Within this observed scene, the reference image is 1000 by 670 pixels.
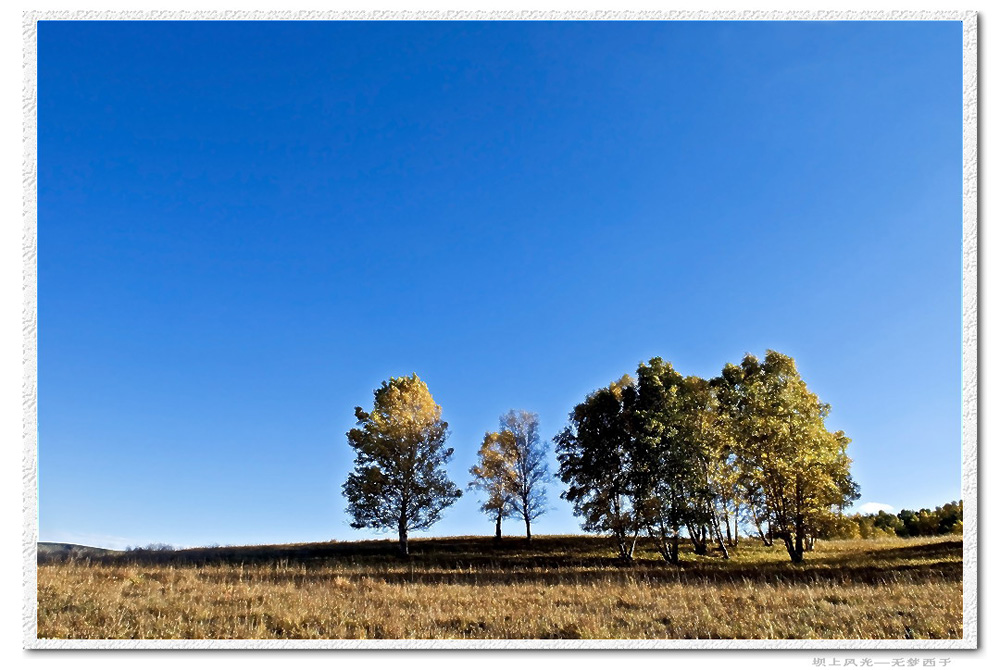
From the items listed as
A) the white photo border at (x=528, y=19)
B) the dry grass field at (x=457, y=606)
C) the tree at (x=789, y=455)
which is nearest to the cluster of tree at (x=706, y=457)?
the tree at (x=789, y=455)

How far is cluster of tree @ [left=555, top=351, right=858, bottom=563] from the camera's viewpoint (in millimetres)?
19844

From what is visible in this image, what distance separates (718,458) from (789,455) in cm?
238

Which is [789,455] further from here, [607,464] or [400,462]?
[400,462]

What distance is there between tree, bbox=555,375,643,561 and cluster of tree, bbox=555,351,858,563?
4 cm

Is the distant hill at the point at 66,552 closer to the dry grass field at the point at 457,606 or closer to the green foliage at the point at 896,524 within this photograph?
the dry grass field at the point at 457,606

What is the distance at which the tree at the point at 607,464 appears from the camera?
21547mm

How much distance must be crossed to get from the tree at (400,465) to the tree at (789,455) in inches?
528

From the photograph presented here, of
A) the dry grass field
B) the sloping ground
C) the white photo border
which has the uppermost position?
the white photo border

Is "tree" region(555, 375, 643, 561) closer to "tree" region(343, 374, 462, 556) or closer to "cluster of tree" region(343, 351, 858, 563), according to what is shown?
"cluster of tree" region(343, 351, 858, 563)

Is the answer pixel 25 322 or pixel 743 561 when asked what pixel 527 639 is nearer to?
pixel 25 322

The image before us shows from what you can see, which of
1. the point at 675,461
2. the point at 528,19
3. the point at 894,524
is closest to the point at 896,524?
the point at 894,524

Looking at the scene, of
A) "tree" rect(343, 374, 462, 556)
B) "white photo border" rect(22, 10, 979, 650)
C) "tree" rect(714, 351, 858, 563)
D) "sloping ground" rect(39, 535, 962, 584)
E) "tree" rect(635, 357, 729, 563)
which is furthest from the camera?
"tree" rect(343, 374, 462, 556)

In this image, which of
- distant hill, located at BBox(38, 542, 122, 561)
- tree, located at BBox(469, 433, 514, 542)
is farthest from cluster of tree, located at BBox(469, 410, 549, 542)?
distant hill, located at BBox(38, 542, 122, 561)

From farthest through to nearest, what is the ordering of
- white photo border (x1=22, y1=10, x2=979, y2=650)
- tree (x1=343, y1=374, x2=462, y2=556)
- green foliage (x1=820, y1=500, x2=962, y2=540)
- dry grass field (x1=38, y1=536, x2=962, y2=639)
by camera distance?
tree (x1=343, y1=374, x2=462, y2=556) < green foliage (x1=820, y1=500, x2=962, y2=540) < dry grass field (x1=38, y1=536, x2=962, y2=639) < white photo border (x1=22, y1=10, x2=979, y2=650)
